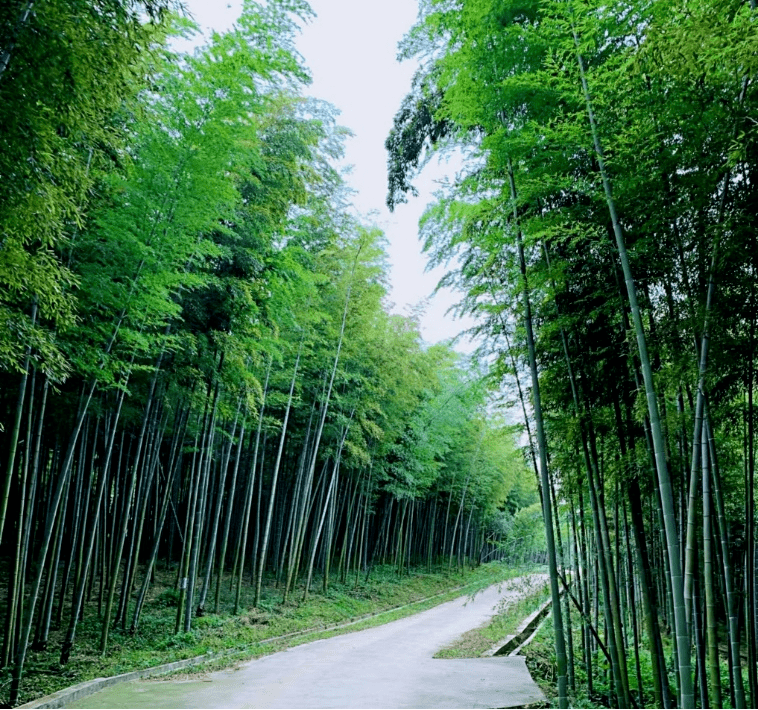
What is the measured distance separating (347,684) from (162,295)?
3604mm

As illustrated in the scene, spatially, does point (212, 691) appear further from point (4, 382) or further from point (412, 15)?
point (412, 15)

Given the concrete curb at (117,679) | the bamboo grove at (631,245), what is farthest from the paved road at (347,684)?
the bamboo grove at (631,245)

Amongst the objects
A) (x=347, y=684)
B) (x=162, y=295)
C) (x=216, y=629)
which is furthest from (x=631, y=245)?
(x=216, y=629)

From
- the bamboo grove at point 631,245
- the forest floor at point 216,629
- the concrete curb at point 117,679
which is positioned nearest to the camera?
the bamboo grove at point 631,245

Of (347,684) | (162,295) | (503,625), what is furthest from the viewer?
(503,625)

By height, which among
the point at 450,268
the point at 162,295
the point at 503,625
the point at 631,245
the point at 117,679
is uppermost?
the point at 450,268

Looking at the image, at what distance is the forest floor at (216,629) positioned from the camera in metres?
5.05

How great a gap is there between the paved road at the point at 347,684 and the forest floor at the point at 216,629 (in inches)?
19.1

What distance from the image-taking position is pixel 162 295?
15.4ft

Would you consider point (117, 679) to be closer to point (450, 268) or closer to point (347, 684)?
point (347, 684)

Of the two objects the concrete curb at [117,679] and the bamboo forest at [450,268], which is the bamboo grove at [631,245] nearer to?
the bamboo forest at [450,268]

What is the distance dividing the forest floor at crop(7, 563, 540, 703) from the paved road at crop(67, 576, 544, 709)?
0.49m

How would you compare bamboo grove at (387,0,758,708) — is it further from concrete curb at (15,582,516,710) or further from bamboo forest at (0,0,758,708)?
concrete curb at (15,582,516,710)

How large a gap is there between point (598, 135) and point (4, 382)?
5950 millimetres
